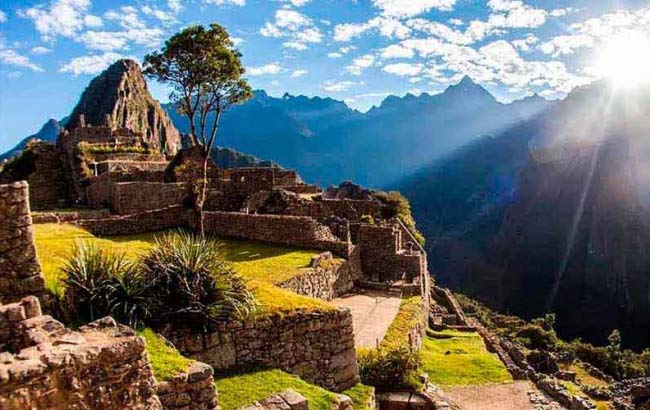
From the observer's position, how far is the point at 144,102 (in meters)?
114

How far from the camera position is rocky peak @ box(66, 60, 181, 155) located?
333 ft

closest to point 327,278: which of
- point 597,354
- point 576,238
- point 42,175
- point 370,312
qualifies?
point 370,312

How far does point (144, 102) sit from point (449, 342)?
106 m

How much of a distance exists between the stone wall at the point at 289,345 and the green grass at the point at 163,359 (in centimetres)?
56

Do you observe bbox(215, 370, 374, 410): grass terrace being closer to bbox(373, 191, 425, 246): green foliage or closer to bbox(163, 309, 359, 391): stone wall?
bbox(163, 309, 359, 391): stone wall

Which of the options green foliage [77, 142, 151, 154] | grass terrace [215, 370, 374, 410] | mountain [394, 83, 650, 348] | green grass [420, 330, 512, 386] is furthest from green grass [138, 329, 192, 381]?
mountain [394, 83, 650, 348]

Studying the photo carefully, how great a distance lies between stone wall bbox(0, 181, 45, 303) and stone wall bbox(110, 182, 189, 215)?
16.0m

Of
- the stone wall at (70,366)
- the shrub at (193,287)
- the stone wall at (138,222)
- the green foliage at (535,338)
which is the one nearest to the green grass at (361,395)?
the shrub at (193,287)

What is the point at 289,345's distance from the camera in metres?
9.06

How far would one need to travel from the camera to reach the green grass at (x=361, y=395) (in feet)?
29.4

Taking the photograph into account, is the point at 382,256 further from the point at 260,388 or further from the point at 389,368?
the point at 260,388

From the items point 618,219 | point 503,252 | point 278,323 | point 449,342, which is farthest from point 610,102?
point 278,323

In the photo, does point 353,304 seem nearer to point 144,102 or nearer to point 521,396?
point 521,396

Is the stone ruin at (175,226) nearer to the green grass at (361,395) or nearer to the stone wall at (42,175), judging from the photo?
the stone wall at (42,175)
